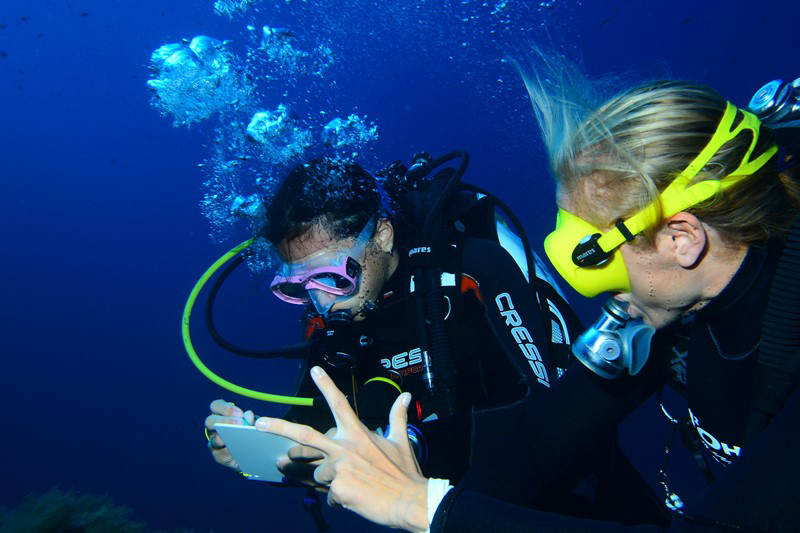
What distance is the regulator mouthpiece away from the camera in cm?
158

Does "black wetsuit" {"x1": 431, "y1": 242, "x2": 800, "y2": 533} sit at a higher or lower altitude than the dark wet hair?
lower

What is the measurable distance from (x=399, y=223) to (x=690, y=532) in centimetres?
231

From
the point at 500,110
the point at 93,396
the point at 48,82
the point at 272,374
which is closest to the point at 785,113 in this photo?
the point at 272,374

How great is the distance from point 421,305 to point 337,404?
3.53ft

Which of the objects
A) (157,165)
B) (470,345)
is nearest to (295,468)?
(470,345)

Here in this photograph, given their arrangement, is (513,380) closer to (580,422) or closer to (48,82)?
(580,422)

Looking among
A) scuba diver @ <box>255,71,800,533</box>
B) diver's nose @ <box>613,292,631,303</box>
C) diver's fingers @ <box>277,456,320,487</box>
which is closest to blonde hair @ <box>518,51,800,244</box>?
scuba diver @ <box>255,71,800,533</box>

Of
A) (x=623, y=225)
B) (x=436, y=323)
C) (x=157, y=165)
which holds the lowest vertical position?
(x=436, y=323)

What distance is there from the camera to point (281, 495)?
46.0 ft

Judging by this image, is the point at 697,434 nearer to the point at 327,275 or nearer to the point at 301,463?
the point at 301,463

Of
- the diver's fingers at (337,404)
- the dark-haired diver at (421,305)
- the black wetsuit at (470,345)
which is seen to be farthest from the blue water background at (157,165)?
the diver's fingers at (337,404)

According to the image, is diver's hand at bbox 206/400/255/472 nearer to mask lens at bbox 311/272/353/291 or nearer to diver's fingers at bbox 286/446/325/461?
diver's fingers at bbox 286/446/325/461

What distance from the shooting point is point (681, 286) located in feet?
4.57

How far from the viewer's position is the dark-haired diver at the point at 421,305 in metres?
2.15
